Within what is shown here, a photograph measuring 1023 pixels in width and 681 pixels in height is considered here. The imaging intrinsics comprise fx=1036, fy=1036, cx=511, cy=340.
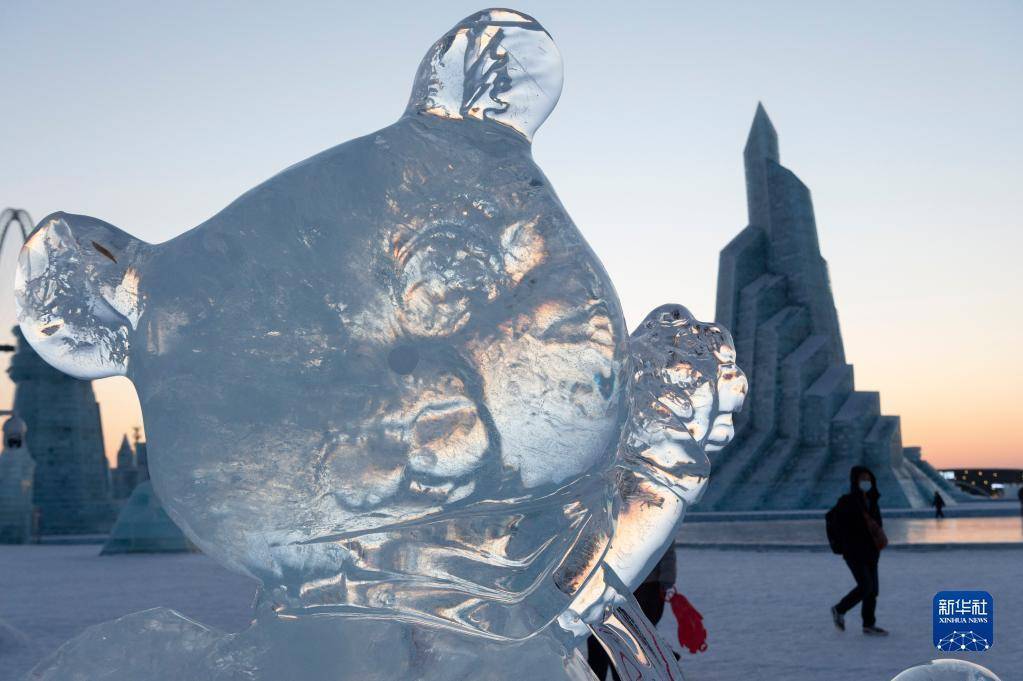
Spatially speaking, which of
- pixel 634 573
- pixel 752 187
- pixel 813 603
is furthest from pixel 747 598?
pixel 752 187

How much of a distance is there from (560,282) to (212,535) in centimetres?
63

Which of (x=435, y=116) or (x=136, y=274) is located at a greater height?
(x=435, y=116)

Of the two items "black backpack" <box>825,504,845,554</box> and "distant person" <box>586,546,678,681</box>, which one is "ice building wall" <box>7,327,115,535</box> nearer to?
"black backpack" <box>825,504,845,554</box>

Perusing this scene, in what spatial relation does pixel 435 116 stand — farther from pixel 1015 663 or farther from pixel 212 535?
pixel 1015 663

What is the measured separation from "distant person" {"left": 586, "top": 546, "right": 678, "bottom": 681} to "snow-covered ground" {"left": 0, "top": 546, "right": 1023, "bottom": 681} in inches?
20.8

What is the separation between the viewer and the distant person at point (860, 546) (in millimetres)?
6574

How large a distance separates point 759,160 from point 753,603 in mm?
20899

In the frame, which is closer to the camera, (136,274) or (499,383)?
(499,383)

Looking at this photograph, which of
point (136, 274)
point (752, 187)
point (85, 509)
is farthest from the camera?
point (752, 187)

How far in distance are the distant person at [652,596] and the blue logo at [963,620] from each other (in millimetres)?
1317

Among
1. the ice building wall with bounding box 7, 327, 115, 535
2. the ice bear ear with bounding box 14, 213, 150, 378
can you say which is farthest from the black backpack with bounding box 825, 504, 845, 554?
the ice building wall with bounding box 7, 327, 115, 535

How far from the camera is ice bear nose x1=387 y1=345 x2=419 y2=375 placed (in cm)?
148

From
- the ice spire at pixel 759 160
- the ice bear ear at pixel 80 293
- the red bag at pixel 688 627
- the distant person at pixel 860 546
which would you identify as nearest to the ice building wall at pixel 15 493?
the ice spire at pixel 759 160

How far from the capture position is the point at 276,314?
148cm
